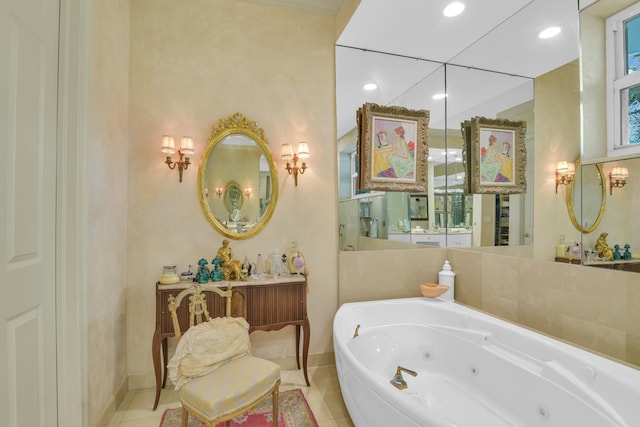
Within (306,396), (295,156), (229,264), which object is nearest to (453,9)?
(295,156)

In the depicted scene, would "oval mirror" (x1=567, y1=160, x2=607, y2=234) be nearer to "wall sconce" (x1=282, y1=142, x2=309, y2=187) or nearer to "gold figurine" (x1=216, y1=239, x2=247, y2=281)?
"wall sconce" (x1=282, y1=142, x2=309, y2=187)

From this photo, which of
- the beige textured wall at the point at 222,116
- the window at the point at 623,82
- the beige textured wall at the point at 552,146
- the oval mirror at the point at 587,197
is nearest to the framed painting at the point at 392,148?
the beige textured wall at the point at 222,116

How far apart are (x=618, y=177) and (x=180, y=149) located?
287cm

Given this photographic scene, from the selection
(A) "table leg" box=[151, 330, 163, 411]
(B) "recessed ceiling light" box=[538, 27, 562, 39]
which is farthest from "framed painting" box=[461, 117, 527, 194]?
(A) "table leg" box=[151, 330, 163, 411]

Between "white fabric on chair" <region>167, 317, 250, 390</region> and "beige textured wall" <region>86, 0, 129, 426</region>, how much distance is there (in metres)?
0.58

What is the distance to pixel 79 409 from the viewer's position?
67.0 inches

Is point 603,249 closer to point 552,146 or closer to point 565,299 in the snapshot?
point 565,299

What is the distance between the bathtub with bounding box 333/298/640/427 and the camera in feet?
4.55

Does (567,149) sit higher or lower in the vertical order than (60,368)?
higher

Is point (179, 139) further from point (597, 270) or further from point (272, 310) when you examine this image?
point (597, 270)

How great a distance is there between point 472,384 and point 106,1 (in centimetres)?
347

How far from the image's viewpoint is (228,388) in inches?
64.1

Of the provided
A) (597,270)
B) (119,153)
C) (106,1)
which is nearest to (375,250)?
(597,270)

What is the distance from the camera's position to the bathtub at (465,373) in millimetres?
1388
